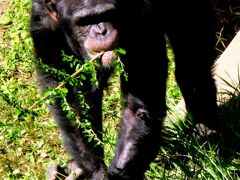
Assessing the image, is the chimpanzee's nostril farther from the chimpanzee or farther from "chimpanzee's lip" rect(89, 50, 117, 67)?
"chimpanzee's lip" rect(89, 50, 117, 67)

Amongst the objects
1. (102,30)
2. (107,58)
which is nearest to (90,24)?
(102,30)

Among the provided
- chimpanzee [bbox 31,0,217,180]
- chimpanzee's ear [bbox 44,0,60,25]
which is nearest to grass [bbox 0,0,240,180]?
chimpanzee [bbox 31,0,217,180]

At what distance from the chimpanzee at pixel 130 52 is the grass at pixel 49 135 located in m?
0.16

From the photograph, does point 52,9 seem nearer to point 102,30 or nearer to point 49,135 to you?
point 102,30

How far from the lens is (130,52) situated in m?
3.56

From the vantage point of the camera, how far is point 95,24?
3.36 metres

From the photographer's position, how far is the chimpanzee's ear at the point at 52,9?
3580 mm

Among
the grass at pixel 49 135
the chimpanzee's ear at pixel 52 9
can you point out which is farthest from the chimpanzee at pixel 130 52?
the grass at pixel 49 135

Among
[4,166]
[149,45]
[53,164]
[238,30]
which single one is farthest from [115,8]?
[238,30]

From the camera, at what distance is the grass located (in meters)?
3.66

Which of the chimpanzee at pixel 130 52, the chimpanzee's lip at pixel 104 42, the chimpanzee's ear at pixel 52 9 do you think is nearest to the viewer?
the chimpanzee's lip at pixel 104 42

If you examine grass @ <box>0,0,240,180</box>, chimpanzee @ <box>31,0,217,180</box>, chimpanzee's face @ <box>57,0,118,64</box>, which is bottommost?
grass @ <box>0,0,240,180</box>

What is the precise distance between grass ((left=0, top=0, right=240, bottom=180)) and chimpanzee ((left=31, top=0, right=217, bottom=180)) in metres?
0.16

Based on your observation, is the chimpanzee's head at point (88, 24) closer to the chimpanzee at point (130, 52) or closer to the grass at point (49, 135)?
the chimpanzee at point (130, 52)
